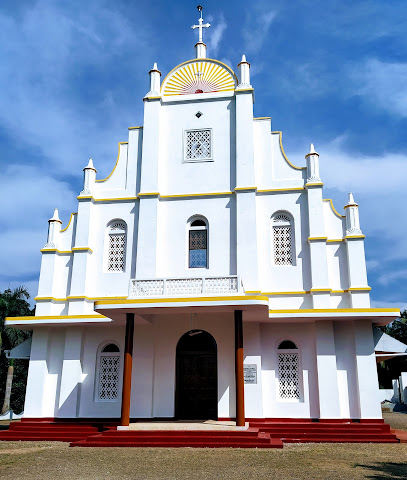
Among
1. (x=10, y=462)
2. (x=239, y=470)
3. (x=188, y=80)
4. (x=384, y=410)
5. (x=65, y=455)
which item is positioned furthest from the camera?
(x=384, y=410)

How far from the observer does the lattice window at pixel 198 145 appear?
1681cm

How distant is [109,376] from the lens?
1534 cm

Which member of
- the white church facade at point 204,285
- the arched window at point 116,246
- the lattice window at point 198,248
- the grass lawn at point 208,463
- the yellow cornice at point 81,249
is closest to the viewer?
the grass lawn at point 208,463

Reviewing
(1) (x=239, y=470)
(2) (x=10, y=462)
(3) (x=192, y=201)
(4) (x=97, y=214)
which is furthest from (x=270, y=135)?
(2) (x=10, y=462)

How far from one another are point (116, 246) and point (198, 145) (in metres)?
4.46

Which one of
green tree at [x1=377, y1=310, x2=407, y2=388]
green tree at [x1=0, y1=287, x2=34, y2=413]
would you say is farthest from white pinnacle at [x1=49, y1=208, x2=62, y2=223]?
green tree at [x1=377, y1=310, x2=407, y2=388]

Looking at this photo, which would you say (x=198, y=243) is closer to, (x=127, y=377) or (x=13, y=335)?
(x=127, y=377)

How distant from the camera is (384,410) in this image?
99.6 ft

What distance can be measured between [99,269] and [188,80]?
7553 mm

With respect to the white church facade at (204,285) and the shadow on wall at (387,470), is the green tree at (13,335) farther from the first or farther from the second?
the shadow on wall at (387,470)

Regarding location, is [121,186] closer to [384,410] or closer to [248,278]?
[248,278]

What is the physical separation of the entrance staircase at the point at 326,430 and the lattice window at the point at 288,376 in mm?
724

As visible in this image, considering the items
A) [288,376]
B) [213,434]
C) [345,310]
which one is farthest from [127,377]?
[345,310]

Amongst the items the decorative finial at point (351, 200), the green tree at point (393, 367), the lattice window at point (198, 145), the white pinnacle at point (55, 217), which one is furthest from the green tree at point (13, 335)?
the green tree at point (393, 367)
